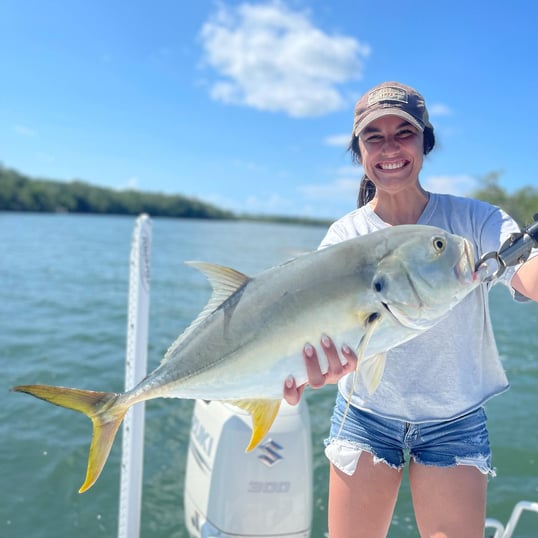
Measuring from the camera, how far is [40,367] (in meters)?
7.76

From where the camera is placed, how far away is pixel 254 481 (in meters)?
3.16

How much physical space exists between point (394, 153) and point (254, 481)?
88.9 inches

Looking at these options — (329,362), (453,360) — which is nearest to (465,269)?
(453,360)

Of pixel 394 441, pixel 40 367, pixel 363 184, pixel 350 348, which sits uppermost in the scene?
pixel 363 184

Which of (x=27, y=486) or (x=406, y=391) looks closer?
(x=406, y=391)

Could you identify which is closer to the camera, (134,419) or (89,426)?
(134,419)

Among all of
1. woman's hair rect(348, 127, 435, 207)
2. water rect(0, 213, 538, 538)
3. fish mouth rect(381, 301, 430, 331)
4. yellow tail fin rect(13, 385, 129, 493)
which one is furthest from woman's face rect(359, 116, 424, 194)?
yellow tail fin rect(13, 385, 129, 493)

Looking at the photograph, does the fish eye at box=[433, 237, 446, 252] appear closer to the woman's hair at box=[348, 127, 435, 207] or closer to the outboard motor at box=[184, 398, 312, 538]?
the woman's hair at box=[348, 127, 435, 207]

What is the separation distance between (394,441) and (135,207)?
359 feet

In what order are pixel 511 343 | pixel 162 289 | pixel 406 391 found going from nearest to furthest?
pixel 406 391 → pixel 511 343 → pixel 162 289

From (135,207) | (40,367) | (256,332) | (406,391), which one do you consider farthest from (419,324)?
(135,207)

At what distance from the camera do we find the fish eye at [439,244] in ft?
6.01

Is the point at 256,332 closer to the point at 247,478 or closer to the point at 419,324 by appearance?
the point at 419,324

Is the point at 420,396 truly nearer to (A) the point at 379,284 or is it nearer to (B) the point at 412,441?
(B) the point at 412,441
